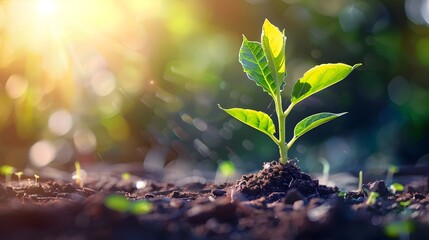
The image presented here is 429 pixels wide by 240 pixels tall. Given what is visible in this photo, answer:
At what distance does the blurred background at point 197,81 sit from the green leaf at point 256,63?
2.83m

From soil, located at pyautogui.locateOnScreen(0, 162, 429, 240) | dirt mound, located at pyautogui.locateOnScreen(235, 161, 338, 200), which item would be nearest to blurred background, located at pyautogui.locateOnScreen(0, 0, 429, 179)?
dirt mound, located at pyautogui.locateOnScreen(235, 161, 338, 200)

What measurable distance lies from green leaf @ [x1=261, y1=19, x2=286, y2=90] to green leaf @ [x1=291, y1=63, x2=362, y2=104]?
96 millimetres

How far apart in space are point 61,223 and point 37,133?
4.20 m

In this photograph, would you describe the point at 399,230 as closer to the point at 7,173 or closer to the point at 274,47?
the point at 274,47

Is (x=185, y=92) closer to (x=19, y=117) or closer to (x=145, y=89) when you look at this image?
(x=145, y=89)

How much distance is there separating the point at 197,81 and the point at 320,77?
3038 millimetres

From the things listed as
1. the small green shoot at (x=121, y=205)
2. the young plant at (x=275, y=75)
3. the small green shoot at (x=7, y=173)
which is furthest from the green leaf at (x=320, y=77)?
the small green shoot at (x=7, y=173)

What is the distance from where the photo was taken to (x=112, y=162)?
601 cm

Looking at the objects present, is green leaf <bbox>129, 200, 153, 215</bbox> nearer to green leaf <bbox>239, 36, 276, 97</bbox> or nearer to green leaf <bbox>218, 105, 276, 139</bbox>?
green leaf <bbox>218, 105, 276, 139</bbox>

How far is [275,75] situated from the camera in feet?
8.19

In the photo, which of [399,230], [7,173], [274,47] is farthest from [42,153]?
[399,230]

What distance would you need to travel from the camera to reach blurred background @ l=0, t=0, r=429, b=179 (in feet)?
17.2

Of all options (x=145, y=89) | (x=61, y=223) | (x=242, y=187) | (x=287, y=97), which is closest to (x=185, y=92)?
(x=145, y=89)

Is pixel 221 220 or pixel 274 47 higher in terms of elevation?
pixel 274 47
